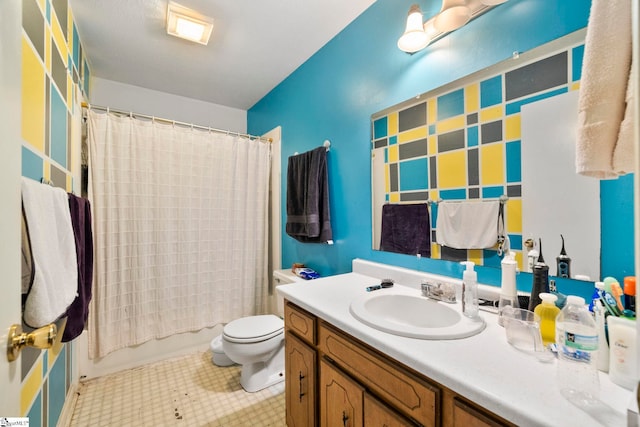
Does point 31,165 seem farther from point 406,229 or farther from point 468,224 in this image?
point 468,224

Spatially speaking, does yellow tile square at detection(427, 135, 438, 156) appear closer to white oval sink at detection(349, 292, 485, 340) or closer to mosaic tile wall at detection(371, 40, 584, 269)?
mosaic tile wall at detection(371, 40, 584, 269)

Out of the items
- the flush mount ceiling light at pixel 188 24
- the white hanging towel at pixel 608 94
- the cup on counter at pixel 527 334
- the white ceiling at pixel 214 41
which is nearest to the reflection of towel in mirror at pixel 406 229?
the cup on counter at pixel 527 334

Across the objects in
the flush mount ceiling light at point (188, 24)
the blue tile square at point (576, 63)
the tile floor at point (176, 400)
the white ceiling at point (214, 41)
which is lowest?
the tile floor at point (176, 400)

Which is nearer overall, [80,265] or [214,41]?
[80,265]

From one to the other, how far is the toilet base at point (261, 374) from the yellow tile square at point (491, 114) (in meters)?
1.80

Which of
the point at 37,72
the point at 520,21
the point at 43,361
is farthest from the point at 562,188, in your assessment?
the point at 43,361

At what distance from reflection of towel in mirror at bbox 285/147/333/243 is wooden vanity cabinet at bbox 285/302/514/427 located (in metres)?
0.69

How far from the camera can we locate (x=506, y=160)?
103 centimetres

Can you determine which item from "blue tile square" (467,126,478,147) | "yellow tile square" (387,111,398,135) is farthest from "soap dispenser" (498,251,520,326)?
"yellow tile square" (387,111,398,135)

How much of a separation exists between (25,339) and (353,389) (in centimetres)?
87

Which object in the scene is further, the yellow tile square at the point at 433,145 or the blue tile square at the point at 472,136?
the yellow tile square at the point at 433,145

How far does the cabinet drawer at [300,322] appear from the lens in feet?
3.69

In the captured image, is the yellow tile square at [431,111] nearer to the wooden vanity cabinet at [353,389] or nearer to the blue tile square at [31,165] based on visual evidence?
the wooden vanity cabinet at [353,389]

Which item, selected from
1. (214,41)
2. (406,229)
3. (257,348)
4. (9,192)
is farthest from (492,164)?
(214,41)
